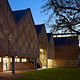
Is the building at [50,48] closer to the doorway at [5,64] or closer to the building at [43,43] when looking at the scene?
the building at [43,43]

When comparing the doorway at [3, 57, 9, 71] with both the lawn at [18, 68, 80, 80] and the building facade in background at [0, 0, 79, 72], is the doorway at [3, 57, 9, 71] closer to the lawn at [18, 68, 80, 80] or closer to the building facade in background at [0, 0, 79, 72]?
the building facade in background at [0, 0, 79, 72]

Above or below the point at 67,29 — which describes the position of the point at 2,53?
below

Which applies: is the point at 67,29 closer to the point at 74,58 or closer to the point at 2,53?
the point at 2,53

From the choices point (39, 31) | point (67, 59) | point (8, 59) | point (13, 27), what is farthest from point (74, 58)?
point (13, 27)

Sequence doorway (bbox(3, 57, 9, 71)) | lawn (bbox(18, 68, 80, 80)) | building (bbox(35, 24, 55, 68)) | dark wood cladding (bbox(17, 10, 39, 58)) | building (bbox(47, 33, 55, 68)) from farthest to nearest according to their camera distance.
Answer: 1. building (bbox(47, 33, 55, 68))
2. building (bbox(35, 24, 55, 68))
3. doorway (bbox(3, 57, 9, 71))
4. dark wood cladding (bbox(17, 10, 39, 58))
5. lawn (bbox(18, 68, 80, 80))

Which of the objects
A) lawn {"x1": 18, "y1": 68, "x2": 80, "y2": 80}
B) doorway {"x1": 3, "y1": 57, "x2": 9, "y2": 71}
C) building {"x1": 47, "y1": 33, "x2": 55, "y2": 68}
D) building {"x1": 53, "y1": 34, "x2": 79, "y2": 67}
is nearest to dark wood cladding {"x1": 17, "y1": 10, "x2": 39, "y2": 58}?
doorway {"x1": 3, "y1": 57, "x2": 9, "y2": 71}

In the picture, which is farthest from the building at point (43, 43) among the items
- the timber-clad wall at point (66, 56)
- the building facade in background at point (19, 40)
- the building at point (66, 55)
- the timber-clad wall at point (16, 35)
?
the timber-clad wall at point (66, 56)

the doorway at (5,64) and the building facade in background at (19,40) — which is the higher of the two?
the building facade in background at (19,40)

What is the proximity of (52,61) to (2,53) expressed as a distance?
38557 mm

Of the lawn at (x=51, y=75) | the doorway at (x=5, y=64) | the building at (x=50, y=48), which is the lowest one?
the lawn at (x=51, y=75)

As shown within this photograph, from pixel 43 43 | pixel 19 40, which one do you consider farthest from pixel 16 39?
pixel 43 43

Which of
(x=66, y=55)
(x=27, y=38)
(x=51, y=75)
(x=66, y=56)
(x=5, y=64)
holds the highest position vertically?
(x=27, y=38)

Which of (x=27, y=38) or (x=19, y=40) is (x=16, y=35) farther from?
(x=27, y=38)

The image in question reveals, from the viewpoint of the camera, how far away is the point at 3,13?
23.1m
